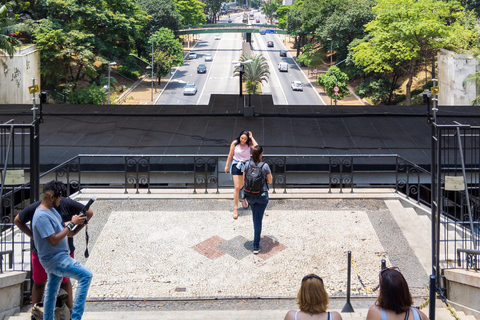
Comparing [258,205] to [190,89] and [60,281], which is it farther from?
[190,89]

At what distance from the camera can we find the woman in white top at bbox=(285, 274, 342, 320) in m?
4.83

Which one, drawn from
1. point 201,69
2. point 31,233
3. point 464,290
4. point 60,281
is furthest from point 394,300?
point 201,69

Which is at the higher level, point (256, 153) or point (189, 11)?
point (189, 11)

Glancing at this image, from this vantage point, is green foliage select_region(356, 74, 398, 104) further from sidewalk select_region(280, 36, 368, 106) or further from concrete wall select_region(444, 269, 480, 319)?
concrete wall select_region(444, 269, 480, 319)

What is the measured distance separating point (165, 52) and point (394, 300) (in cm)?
8155

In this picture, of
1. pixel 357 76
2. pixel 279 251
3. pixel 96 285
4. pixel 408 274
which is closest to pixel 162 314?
pixel 96 285

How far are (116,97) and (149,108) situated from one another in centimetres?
4367

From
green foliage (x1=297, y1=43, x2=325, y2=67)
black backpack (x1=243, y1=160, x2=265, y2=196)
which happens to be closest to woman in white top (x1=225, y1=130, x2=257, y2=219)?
black backpack (x1=243, y1=160, x2=265, y2=196)

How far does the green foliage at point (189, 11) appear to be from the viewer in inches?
4877

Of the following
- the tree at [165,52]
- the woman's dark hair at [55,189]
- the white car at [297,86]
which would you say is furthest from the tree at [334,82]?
the woman's dark hair at [55,189]

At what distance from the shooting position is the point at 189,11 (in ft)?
416

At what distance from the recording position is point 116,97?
64.9 metres

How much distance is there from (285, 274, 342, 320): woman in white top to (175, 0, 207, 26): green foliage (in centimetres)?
12091

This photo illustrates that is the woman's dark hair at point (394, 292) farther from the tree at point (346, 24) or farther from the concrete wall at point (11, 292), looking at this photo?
the tree at point (346, 24)
